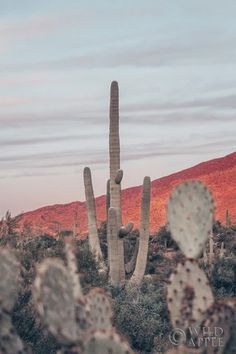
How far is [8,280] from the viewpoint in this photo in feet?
22.4

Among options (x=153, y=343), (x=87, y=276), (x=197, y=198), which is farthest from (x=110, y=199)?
(x=197, y=198)

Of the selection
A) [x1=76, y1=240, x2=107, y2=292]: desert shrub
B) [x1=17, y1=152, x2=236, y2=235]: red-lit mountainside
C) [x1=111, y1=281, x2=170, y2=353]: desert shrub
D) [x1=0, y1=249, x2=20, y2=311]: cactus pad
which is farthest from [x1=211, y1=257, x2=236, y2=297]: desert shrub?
[x1=17, y1=152, x2=236, y2=235]: red-lit mountainside

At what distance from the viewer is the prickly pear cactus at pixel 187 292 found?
6.80 metres

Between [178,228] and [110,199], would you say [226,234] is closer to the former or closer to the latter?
[110,199]

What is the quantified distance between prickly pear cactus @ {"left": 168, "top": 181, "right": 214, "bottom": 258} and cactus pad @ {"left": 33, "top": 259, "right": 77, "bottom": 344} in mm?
1677

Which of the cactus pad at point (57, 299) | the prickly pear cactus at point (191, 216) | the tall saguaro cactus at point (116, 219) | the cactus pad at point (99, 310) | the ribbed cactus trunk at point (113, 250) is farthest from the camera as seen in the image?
Result: the tall saguaro cactus at point (116, 219)

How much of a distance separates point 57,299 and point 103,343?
0.46 m

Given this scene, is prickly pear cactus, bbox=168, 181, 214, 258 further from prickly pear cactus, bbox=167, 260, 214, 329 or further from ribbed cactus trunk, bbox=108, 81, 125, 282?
ribbed cactus trunk, bbox=108, 81, 125, 282

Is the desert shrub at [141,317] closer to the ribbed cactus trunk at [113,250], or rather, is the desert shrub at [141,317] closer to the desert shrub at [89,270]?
the desert shrub at [89,270]

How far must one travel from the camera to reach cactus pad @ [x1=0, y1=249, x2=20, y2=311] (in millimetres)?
6605

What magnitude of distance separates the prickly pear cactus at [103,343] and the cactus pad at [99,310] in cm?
103

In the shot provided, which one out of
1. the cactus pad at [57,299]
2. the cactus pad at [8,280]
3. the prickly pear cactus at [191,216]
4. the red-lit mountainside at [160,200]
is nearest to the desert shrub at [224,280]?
the prickly pear cactus at [191,216]

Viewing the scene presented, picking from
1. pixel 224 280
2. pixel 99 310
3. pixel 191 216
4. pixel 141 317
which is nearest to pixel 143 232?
pixel 224 280

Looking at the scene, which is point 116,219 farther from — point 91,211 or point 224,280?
point 224,280
